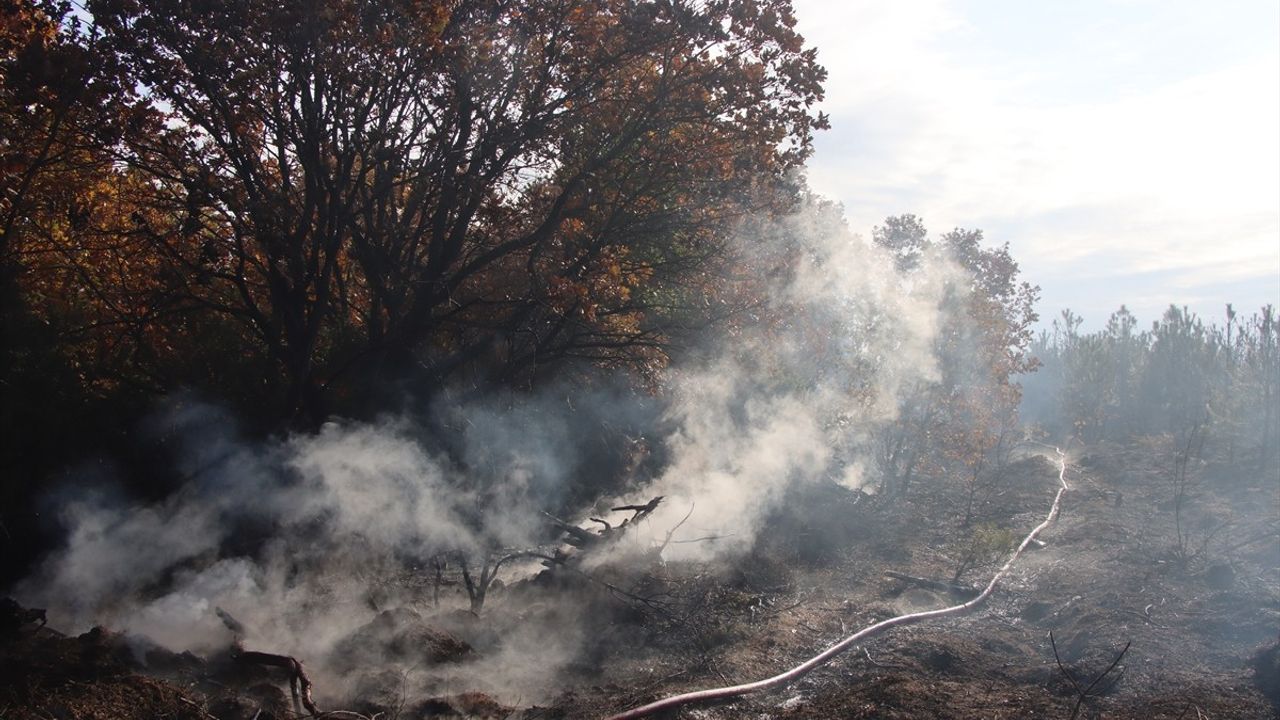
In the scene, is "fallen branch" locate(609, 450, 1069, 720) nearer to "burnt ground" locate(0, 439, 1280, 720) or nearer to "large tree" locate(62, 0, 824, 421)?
"burnt ground" locate(0, 439, 1280, 720)

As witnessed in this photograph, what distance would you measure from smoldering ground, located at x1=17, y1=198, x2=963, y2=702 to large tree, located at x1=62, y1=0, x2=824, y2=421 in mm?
1227

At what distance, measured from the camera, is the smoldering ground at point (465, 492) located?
6.70m

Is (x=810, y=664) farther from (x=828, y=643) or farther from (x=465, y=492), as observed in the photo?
(x=465, y=492)

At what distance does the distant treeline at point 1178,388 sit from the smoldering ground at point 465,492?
761 inches

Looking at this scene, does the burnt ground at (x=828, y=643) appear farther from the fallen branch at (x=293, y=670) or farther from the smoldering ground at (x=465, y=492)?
the smoldering ground at (x=465, y=492)

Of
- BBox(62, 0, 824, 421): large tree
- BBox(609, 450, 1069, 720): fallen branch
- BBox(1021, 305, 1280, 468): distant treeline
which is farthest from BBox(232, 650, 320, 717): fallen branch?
BBox(1021, 305, 1280, 468): distant treeline

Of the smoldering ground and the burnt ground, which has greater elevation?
the smoldering ground

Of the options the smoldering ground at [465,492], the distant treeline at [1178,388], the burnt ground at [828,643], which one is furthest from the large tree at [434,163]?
the distant treeline at [1178,388]

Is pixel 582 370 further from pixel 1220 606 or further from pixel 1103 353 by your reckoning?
pixel 1103 353

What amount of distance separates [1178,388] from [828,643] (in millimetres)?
46563

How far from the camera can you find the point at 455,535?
30.7 feet

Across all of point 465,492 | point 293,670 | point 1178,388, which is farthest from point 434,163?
point 1178,388

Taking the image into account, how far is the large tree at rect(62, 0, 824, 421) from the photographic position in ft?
26.6

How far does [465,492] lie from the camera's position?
10.1 m
